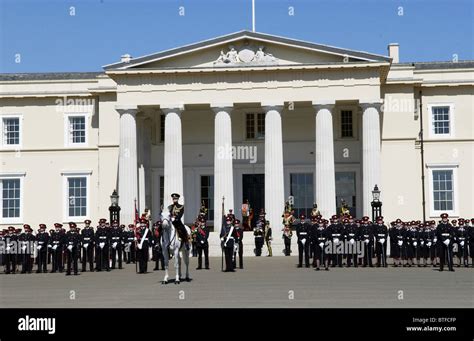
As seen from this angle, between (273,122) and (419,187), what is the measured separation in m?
9.90

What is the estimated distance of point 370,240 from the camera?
27.9m

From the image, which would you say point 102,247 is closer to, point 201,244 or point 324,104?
point 201,244

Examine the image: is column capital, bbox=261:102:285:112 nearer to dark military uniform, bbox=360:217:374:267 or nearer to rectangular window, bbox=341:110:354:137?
rectangular window, bbox=341:110:354:137

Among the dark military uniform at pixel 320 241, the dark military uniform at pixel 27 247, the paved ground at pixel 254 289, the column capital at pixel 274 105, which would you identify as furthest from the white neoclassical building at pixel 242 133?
the paved ground at pixel 254 289

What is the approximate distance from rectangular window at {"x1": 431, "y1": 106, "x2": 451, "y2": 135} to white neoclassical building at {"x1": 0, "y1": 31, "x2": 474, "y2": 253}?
0.06m

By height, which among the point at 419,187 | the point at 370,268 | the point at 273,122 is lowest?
the point at 370,268

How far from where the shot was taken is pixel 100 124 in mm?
45625

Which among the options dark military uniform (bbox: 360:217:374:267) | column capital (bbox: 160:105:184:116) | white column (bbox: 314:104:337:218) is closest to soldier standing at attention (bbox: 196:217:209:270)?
dark military uniform (bbox: 360:217:374:267)

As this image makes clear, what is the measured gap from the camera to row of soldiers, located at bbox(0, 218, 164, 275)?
88.9ft

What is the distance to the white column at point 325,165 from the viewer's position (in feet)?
131
